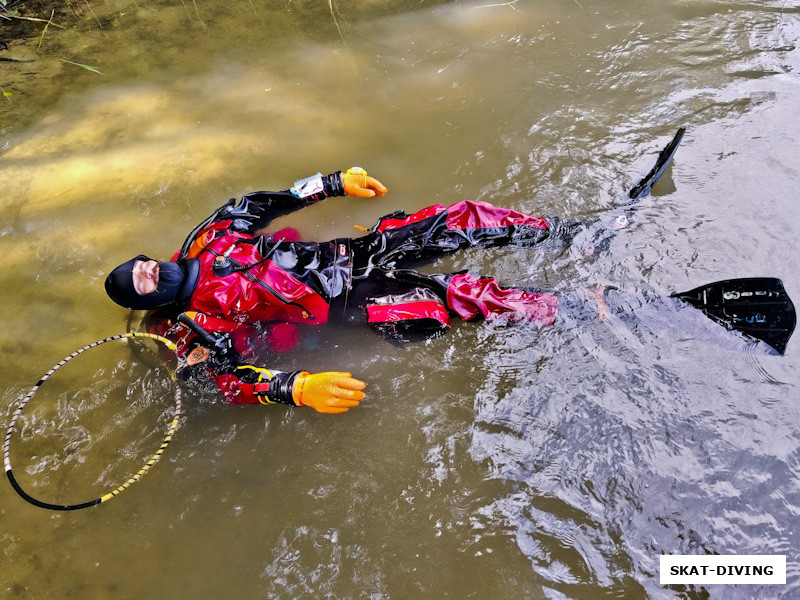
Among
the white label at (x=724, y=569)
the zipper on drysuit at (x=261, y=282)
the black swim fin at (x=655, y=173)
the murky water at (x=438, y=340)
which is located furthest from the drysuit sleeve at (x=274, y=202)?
the white label at (x=724, y=569)

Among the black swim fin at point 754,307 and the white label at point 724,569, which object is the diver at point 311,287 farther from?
the white label at point 724,569

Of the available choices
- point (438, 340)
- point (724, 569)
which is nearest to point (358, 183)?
point (438, 340)

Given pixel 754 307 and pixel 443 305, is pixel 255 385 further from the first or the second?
pixel 754 307

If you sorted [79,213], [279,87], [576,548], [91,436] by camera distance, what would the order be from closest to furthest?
[576,548]
[91,436]
[79,213]
[279,87]

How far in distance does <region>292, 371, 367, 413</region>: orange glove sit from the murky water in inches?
7.2

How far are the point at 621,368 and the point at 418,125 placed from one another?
9.15ft

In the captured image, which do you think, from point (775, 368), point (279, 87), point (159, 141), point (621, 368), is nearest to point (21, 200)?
point (159, 141)

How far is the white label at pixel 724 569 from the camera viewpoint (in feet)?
7.22

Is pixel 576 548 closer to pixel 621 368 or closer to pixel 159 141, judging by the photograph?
pixel 621 368

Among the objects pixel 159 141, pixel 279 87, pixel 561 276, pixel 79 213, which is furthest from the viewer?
pixel 279 87

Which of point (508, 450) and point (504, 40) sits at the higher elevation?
point (504, 40)

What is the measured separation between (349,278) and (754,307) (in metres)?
2.38

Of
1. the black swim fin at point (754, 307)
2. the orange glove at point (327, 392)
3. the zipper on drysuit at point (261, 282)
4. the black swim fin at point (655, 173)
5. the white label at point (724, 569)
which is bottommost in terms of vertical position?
the white label at point (724, 569)

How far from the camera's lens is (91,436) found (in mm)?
3070
